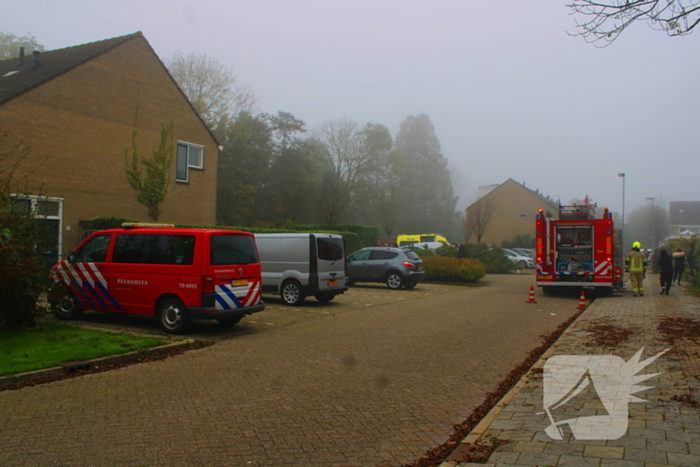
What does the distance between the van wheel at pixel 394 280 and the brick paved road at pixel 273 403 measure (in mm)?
9292

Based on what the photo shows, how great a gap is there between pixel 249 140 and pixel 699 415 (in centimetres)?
4390

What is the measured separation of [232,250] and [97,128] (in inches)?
514

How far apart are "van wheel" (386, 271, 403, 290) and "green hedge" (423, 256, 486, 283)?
178 inches

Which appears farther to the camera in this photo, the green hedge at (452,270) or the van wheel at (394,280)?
the green hedge at (452,270)

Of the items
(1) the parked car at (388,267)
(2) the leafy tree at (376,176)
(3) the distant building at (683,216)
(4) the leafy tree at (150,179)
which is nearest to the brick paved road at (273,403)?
(1) the parked car at (388,267)

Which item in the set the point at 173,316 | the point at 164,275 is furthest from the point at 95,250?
the point at 173,316

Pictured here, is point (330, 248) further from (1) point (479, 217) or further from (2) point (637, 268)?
(1) point (479, 217)

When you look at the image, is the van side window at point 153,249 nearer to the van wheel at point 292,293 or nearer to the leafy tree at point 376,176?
the van wheel at point 292,293

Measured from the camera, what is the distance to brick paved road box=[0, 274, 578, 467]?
175 inches

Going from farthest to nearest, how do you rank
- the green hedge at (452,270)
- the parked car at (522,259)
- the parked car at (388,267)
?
the parked car at (522,259), the green hedge at (452,270), the parked car at (388,267)

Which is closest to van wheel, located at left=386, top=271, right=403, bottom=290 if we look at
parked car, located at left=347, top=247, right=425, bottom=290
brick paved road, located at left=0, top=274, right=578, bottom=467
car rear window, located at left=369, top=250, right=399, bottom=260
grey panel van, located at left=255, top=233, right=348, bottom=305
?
parked car, located at left=347, top=247, right=425, bottom=290

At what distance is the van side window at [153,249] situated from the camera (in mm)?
9758

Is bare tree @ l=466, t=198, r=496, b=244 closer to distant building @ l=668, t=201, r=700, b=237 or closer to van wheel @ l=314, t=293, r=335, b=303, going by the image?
van wheel @ l=314, t=293, r=335, b=303

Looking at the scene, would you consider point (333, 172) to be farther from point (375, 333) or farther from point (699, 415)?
point (699, 415)
